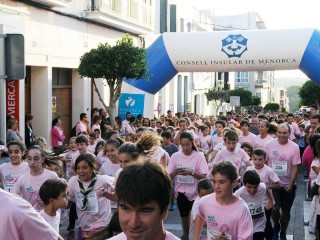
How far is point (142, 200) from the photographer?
2.15 m

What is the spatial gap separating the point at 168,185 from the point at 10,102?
1074 centimetres

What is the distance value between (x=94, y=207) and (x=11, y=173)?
1688 millimetres

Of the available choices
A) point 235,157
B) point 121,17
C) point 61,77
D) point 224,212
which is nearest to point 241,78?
point 121,17

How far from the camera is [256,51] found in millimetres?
16812

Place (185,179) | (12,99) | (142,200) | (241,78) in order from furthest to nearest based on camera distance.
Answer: (241,78) → (12,99) → (185,179) → (142,200)

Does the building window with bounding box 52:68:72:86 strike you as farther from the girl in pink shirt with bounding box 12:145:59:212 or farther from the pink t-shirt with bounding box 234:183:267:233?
the pink t-shirt with bounding box 234:183:267:233

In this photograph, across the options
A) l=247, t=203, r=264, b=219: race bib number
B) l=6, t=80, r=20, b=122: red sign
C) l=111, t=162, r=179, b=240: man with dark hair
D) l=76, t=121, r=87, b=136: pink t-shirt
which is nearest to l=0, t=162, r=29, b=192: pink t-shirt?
l=247, t=203, r=264, b=219: race bib number

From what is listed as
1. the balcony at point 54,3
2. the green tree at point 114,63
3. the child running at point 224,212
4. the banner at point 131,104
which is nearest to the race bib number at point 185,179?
the child running at point 224,212

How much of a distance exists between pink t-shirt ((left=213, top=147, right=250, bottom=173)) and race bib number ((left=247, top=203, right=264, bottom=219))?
208cm

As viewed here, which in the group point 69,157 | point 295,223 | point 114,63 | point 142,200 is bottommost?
point 295,223

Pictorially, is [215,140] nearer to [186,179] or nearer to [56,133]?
[186,179]

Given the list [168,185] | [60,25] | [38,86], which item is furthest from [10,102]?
[168,185]

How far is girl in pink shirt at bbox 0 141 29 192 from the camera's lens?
7.04 metres

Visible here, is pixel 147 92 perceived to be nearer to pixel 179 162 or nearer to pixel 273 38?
pixel 273 38
